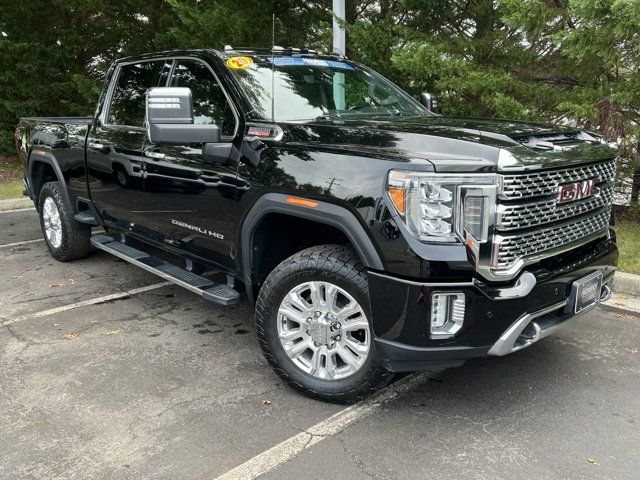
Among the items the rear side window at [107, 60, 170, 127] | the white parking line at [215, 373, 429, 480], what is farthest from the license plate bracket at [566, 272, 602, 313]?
the rear side window at [107, 60, 170, 127]

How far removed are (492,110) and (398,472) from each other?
5997 mm

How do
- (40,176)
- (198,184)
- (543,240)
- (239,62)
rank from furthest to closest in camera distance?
(40,176), (239,62), (198,184), (543,240)

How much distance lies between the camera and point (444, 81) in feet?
23.1

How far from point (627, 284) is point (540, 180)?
297 cm

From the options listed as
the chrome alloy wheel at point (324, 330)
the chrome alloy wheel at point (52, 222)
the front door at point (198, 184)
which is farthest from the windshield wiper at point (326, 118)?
the chrome alloy wheel at point (52, 222)

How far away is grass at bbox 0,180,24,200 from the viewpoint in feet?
33.1

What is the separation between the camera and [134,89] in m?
5.16

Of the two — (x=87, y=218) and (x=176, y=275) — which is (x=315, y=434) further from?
(x=87, y=218)

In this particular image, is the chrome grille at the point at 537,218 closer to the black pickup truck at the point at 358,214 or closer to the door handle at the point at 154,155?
the black pickup truck at the point at 358,214

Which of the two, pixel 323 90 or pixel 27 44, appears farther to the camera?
pixel 27 44

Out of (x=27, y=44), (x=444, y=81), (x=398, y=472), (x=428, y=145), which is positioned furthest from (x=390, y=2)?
(x=27, y=44)

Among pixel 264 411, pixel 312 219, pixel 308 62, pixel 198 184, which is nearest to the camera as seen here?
pixel 312 219

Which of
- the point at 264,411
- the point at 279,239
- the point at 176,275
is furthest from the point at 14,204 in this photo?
the point at 264,411

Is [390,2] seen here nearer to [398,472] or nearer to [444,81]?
[444,81]
